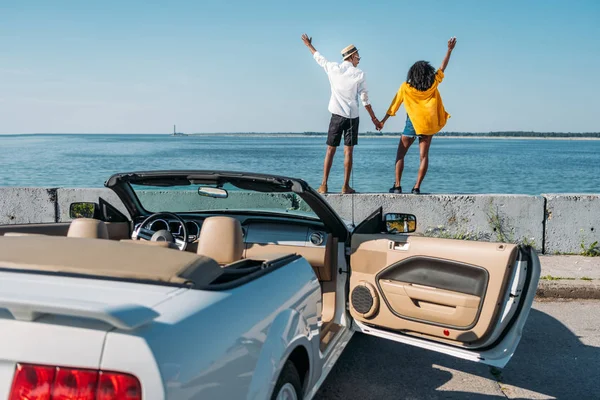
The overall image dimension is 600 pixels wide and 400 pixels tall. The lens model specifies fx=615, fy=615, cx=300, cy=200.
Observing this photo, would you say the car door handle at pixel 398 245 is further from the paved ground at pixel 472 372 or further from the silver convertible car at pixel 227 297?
the paved ground at pixel 472 372

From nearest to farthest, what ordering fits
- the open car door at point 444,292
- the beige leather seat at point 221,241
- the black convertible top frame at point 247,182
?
the beige leather seat at point 221,241, the open car door at point 444,292, the black convertible top frame at point 247,182

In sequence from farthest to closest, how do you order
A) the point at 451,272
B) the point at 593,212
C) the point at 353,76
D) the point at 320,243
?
the point at 353,76, the point at 593,212, the point at 320,243, the point at 451,272

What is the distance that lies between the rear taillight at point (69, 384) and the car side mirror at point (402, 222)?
293cm

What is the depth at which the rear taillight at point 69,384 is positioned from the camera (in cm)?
172

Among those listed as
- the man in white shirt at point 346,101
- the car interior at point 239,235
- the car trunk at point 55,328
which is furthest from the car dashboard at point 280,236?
the man in white shirt at point 346,101

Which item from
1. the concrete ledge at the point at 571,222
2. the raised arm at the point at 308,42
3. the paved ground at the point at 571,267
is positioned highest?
the raised arm at the point at 308,42

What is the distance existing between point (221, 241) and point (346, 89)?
231 inches

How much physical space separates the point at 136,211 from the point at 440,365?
275cm

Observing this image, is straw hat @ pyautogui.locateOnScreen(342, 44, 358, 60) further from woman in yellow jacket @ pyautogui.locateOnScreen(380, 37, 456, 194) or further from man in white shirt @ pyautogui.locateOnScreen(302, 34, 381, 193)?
woman in yellow jacket @ pyautogui.locateOnScreen(380, 37, 456, 194)

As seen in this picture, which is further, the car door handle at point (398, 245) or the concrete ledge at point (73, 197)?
the concrete ledge at point (73, 197)

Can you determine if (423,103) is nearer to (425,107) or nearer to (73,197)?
(425,107)

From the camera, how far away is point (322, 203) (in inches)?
161

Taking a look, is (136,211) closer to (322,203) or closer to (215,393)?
(322,203)

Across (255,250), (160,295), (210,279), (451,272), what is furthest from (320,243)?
(160,295)
